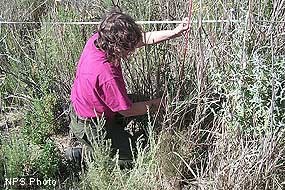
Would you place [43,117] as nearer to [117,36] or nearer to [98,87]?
[98,87]

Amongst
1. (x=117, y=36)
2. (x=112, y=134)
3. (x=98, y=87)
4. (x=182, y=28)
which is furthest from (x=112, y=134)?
(x=182, y=28)

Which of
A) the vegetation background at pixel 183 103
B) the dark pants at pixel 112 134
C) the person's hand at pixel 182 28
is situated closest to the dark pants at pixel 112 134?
the dark pants at pixel 112 134

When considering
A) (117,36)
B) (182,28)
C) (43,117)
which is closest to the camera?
(117,36)

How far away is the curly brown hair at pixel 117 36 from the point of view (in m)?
2.65

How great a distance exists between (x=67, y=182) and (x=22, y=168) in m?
0.26

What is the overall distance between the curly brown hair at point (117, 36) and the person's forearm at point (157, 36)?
162 mm

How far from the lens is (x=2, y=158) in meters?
2.79

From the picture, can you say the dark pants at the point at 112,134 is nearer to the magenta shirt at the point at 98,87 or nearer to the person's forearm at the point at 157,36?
the magenta shirt at the point at 98,87

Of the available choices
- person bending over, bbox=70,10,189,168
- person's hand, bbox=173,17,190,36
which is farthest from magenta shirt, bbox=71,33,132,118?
person's hand, bbox=173,17,190,36

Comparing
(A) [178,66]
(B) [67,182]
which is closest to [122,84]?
(A) [178,66]

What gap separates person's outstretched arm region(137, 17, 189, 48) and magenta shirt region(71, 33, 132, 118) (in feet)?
0.86

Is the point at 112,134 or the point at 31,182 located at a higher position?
the point at 112,134

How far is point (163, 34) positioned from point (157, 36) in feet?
0.13

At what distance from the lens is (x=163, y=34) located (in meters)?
2.84
